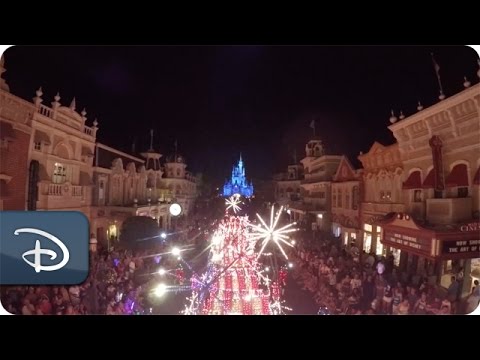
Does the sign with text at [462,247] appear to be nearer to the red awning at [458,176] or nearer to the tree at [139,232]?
the red awning at [458,176]

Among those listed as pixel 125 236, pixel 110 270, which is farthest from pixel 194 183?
pixel 110 270

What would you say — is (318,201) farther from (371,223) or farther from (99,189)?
(99,189)

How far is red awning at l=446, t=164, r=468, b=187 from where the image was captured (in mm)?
4996

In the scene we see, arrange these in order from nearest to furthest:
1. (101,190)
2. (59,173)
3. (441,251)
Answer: (441,251) < (59,173) < (101,190)

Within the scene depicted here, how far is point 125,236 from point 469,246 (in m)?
6.05

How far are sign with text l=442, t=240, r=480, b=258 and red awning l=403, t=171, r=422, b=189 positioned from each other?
102 centimetres

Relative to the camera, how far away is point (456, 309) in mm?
5160

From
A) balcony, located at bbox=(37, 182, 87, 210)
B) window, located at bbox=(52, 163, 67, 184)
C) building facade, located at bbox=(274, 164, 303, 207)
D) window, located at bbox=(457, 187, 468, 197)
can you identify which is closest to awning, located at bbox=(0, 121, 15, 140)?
window, located at bbox=(52, 163, 67, 184)

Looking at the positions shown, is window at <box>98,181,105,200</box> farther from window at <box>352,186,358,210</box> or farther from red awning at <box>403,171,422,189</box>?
red awning at <box>403,171,422,189</box>

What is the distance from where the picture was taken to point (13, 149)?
5.22 m

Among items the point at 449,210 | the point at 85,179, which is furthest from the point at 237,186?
the point at 449,210

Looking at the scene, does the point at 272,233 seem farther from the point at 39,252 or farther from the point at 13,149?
the point at 13,149

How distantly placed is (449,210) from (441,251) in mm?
704

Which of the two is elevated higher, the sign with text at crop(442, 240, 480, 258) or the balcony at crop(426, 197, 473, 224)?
the balcony at crop(426, 197, 473, 224)
